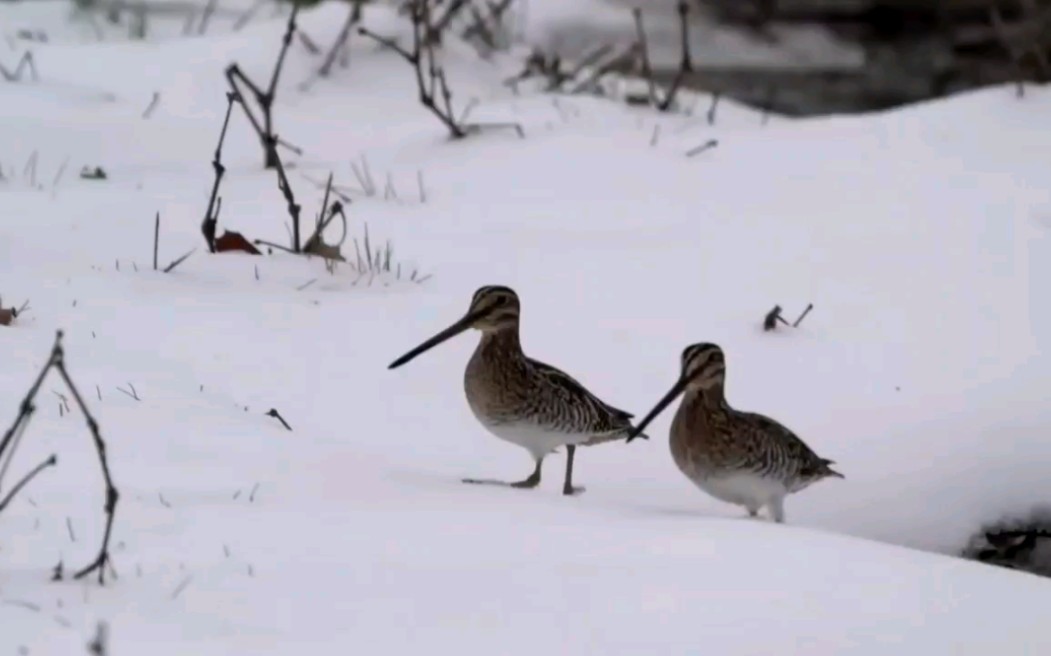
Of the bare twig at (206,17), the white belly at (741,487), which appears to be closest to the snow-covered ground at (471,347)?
the white belly at (741,487)

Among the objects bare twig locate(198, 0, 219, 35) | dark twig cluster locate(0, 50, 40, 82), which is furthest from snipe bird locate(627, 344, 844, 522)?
bare twig locate(198, 0, 219, 35)

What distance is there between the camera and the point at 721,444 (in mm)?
5332

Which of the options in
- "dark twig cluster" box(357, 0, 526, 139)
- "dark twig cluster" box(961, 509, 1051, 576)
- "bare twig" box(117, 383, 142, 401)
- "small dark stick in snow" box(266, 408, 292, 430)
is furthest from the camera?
"dark twig cluster" box(357, 0, 526, 139)

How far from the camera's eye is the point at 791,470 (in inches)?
214

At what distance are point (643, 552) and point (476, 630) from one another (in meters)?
0.65

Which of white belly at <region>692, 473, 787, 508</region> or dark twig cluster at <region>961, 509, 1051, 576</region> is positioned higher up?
white belly at <region>692, 473, 787, 508</region>

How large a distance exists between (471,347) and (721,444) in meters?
1.78

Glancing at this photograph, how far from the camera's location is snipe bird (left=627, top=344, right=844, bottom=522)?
17.5ft

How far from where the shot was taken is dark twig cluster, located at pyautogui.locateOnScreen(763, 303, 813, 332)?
685 cm

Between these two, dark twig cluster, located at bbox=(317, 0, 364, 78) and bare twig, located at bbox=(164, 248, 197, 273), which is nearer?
bare twig, located at bbox=(164, 248, 197, 273)

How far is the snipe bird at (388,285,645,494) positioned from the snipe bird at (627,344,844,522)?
19cm

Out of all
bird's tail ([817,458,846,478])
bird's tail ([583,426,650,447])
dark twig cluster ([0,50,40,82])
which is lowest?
dark twig cluster ([0,50,40,82])

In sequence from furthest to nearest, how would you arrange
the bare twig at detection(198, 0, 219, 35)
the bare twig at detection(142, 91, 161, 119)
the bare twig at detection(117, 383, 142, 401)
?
the bare twig at detection(198, 0, 219, 35) < the bare twig at detection(142, 91, 161, 119) < the bare twig at detection(117, 383, 142, 401)

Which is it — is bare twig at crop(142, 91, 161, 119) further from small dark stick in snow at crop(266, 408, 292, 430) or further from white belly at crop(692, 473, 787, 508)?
white belly at crop(692, 473, 787, 508)
